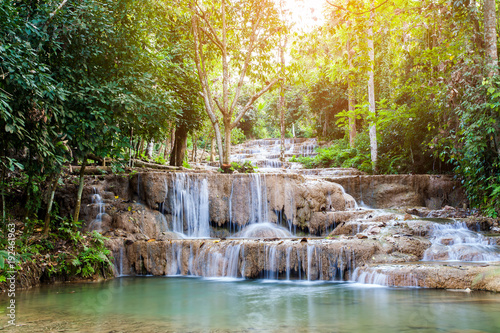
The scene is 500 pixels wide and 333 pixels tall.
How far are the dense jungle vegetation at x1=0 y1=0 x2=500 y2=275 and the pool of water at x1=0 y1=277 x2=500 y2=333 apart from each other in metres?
2.09

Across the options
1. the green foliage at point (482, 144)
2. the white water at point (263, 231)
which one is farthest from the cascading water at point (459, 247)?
the white water at point (263, 231)

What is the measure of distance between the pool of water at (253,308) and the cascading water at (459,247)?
201cm

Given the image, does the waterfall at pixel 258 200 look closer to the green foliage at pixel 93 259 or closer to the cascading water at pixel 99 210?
the cascading water at pixel 99 210

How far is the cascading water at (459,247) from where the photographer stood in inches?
285

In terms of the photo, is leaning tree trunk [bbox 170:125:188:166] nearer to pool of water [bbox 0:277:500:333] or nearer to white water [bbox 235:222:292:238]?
white water [bbox 235:222:292:238]

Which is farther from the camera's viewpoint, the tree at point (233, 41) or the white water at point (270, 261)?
the tree at point (233, 41)

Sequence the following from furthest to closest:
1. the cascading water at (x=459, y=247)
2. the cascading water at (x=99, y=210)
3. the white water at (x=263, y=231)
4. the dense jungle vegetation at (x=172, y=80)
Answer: the white water at (x=263, y=231) → the cascading water at (x=99, y=210) → the cascading water at (x=459, y=247) → the dense jungle vegetation at (x=172, y=80)

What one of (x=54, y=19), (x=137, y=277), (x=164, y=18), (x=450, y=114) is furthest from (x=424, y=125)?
(x=54, y=19)

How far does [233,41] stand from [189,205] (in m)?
6.77

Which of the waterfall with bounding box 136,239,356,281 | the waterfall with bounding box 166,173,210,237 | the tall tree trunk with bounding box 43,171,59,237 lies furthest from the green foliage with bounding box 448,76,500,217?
the tall tree trunk with bounding box 43,171,59,237

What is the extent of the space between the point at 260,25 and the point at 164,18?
3.34m

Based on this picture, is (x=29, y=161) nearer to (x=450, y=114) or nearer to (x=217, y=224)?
(x=217, y=224)

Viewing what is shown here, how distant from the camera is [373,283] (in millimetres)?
6508

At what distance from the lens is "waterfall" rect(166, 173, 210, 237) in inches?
412
